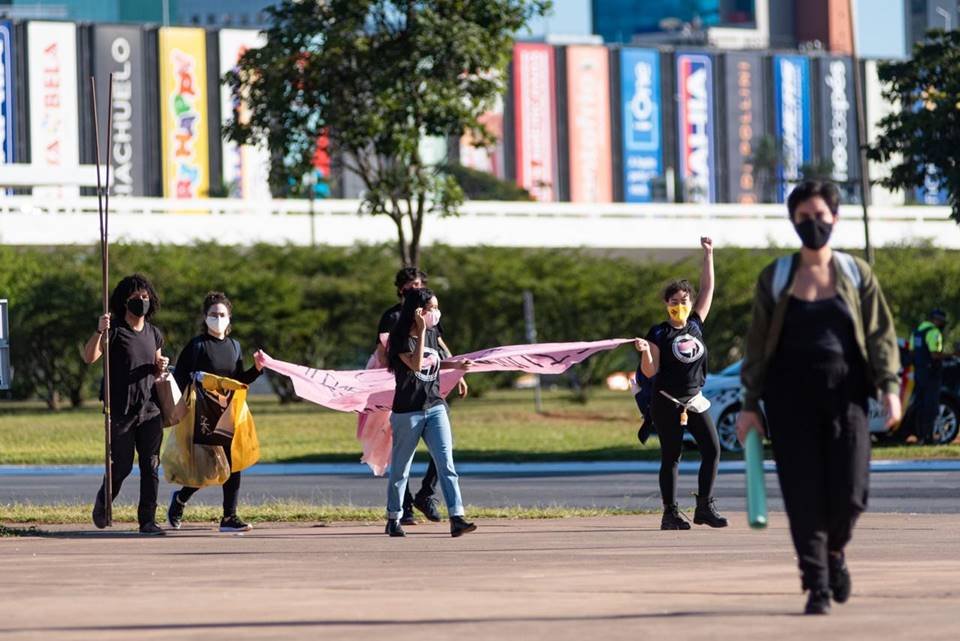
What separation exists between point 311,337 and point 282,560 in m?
34.2

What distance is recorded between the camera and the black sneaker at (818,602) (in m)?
7.98

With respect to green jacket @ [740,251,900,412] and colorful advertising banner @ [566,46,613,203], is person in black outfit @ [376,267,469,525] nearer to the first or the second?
green jacket @ [740,251,900,412]

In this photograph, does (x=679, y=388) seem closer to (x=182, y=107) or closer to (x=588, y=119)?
(x=182, y=107)

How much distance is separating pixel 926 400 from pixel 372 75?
11.0m

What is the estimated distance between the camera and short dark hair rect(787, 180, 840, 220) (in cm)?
841

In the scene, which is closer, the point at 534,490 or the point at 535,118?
the point at 534,490

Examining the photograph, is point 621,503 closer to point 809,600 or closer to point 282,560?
point 282,560

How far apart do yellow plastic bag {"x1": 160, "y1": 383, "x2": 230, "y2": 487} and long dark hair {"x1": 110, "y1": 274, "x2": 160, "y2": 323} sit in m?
0.64

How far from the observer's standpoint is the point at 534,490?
19.7 metres

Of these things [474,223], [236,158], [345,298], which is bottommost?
[345,298]

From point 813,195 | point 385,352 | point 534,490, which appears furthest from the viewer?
point 534,490

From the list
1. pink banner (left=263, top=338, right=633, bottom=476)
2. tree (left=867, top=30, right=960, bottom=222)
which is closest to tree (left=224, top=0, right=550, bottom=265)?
tree (left=867, top=30, right=960, bottom=222)

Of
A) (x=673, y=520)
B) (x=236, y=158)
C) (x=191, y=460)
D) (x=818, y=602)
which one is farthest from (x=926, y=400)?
(x=236, y=158)

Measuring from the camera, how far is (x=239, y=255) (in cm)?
4750
